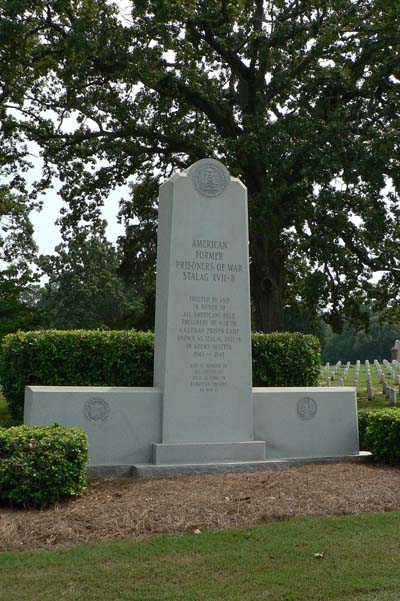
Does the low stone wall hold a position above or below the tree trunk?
below

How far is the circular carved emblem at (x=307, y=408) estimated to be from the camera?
9.67 meters

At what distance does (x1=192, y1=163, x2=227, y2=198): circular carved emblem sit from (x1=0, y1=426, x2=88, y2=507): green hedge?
12.8 ft

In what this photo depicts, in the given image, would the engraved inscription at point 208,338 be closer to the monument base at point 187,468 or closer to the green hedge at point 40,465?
the monument base at point 187,468

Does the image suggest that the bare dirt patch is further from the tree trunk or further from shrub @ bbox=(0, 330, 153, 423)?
the tree trunk

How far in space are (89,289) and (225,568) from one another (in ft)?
159

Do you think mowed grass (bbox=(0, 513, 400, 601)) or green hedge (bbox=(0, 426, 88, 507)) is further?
green hedge (bbox=(0, 426, 88, 507))

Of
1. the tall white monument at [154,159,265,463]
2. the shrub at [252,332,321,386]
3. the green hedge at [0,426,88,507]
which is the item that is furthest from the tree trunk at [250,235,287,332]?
the green hedge at [0,426,88,507]

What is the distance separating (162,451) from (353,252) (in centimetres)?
1391

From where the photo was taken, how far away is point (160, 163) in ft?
76.3

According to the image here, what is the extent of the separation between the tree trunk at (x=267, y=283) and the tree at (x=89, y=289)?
32.0 metres

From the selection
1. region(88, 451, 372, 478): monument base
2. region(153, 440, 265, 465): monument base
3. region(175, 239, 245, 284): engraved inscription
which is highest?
region(175, 239, 245, 284): engraved inscription

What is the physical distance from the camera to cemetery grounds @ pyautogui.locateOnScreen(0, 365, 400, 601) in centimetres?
466

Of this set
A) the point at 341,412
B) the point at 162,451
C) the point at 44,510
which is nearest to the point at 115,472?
the point at 162,451

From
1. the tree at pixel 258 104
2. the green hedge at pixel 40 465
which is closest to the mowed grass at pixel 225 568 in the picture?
the green hedge at pixel 40 465
